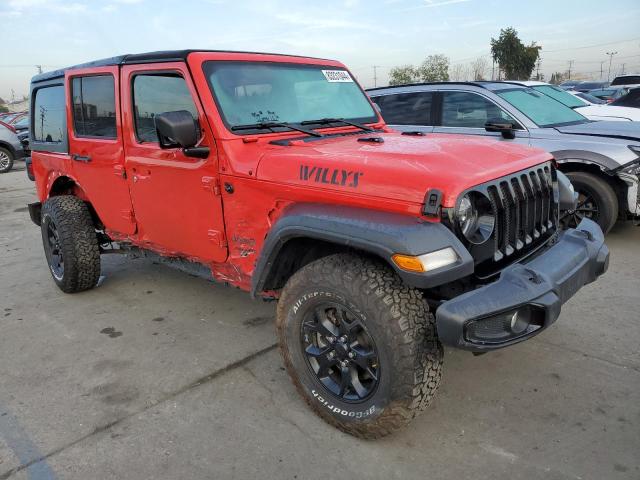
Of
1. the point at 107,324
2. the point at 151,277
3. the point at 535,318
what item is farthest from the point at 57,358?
the point at 535,318

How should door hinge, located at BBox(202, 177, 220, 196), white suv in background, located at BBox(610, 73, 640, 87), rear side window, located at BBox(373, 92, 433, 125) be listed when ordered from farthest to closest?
white suv in background, located at BBox(610, 73, 640, 87), rear side window, located at BBox(373, 92, 433, 125), door hinge, located at BBox(202, 177, 220, 196)

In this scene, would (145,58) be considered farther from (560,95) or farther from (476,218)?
(560,95)

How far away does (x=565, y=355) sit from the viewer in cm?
325

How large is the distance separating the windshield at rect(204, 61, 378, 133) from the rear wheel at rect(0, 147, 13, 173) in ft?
44.7

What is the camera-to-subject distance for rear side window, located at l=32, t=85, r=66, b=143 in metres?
4.39

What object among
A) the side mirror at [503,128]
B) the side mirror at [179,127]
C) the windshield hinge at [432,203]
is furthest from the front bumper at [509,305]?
the side mirror at [503,128]

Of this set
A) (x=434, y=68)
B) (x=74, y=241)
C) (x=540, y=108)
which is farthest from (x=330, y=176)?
(x=434, y=68)

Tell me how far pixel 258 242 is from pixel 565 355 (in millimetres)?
2071

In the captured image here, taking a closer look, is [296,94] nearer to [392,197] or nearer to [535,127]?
[392,197]

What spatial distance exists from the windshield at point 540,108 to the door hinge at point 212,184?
4.32 meters

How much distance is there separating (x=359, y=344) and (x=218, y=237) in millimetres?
1186

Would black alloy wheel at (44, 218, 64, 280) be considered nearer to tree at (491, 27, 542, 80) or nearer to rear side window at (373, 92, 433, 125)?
rear side window at (373, 92, 433, 125)

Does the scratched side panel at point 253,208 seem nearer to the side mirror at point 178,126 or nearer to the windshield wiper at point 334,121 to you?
the side mirror at point 178,126

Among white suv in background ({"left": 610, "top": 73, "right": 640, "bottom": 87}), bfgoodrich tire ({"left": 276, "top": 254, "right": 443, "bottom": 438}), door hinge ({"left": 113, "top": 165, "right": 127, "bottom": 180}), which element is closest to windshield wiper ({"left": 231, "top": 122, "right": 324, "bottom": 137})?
bfgoodrich tire ({"left": 276, "top": 254, "right": 443, "bottom": 438})
